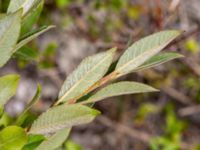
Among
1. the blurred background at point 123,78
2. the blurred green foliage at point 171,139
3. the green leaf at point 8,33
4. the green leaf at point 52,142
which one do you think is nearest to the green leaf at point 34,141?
the green leaf at point 52,142

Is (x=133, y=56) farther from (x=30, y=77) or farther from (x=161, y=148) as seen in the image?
(x=30, y=77)

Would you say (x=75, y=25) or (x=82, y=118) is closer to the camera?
(x=82, y=118)

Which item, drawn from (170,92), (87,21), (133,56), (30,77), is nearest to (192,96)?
(170,92)

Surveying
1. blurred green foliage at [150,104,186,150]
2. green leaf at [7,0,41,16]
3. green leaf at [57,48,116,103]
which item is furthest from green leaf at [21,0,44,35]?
blurred green foliage at [150,104,186,150]

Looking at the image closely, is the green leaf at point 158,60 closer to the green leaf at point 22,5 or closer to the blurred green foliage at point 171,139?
the green leaf at point 22,5

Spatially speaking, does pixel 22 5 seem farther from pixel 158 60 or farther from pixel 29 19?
pixel 158 60

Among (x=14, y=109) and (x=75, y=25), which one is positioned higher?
(x=75, y=25)

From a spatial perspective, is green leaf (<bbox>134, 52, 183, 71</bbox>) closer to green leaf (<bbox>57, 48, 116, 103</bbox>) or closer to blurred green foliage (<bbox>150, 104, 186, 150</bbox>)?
green leaf (<bbox>57, 48, 116, 103</bbox>)

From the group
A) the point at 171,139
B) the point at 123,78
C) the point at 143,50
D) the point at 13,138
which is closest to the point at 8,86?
the point at 13,138
